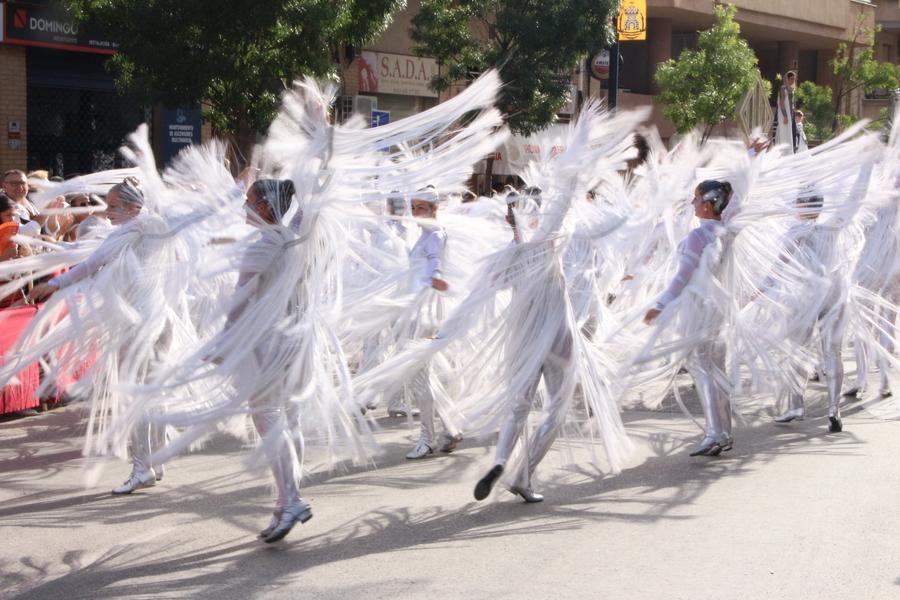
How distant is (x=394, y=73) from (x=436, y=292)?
17.7 m

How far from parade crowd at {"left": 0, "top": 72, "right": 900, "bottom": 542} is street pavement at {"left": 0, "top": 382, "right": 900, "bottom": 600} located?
0.25 metres

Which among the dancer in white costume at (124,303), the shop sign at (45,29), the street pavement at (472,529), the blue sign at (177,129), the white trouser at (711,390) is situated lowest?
the street pavement at (472,529)

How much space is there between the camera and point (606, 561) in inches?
229

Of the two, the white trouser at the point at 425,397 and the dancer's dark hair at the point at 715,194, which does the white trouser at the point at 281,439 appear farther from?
the dancer's dark hair at the point at 715,194

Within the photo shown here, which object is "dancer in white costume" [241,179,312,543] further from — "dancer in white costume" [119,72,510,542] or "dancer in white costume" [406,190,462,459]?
"dancer in white costume" [406,190,462,459]

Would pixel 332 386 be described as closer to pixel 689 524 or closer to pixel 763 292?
pixel 689 524

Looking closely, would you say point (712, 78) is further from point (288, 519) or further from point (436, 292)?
point (288, 519)

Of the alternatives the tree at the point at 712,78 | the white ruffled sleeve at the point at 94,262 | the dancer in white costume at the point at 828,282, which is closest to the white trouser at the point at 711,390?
the dancer in white costume at the point at 828,282

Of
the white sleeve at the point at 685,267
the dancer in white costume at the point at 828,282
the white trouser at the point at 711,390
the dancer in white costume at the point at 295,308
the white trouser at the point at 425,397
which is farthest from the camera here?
the dancer in white costume at the point at 828,282

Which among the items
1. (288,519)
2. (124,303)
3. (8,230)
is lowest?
(288,519)

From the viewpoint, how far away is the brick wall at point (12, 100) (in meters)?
17.6

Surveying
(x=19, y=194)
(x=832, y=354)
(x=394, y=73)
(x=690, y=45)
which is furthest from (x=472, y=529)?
(x=690, y=45)

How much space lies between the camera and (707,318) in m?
7.98

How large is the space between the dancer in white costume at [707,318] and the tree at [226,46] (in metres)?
7.51
